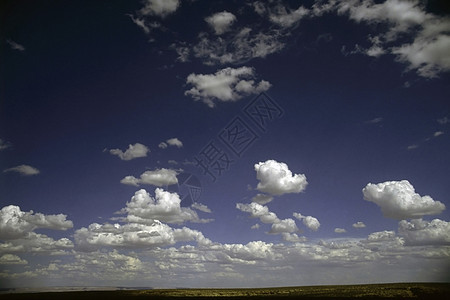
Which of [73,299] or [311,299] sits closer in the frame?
[311,299]

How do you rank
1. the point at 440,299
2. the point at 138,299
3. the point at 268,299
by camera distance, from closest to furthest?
the point at 440,299 → the point at 268,299 → the point at 138,299

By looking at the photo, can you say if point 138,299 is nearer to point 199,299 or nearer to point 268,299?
point 199,299

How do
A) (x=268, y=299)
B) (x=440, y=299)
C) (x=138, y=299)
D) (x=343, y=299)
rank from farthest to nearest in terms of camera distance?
(x=138, y=299) → (x=268, y=299) → (x=343, y=299) → (x=440, y=299)

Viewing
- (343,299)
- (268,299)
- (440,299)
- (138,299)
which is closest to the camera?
(440,299)

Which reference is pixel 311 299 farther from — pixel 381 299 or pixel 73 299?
pixel 73 299

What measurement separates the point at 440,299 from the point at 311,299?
32.6 metres

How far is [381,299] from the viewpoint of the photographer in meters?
90.6

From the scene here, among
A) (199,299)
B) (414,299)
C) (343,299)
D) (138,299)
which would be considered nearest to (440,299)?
(414,299)

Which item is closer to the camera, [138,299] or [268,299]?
[268,299]

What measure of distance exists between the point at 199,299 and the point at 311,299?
3320cm

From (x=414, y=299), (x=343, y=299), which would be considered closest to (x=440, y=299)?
(x=414, y=299)

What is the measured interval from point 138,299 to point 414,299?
8078 centimetres

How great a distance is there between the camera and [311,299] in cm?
9706

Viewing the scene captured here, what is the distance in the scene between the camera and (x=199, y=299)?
336 ft
